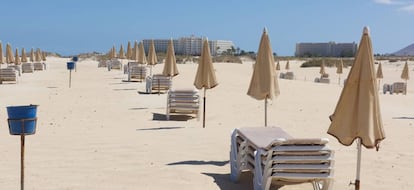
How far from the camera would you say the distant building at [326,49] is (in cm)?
12404

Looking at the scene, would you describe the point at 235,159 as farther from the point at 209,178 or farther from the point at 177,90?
the point at 177,90

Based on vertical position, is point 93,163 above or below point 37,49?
below

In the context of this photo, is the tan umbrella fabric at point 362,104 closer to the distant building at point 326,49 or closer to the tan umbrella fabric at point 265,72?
the tan umbrella fabric at point 265,72

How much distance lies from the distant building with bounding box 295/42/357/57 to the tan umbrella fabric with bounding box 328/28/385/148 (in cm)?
11662

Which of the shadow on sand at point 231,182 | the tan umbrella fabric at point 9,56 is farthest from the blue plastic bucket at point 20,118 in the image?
the tan umbrella fabric at point 9,56

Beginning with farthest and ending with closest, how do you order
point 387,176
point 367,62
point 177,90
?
point 177,90 < point 387,176 < point 367,62

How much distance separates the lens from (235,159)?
5.95m

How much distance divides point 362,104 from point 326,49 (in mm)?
132476

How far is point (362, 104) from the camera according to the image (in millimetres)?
4777

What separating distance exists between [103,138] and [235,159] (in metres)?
3.45

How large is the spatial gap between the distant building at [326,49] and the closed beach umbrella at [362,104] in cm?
11662

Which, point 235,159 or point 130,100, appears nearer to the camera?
point 235,159

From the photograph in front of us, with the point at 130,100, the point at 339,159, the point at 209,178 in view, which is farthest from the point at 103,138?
the point at 130,100

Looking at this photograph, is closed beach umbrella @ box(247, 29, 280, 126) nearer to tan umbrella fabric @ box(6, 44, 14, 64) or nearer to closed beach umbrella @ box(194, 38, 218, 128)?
closed beach umbrella @ box(194, 38, 218, 128)
